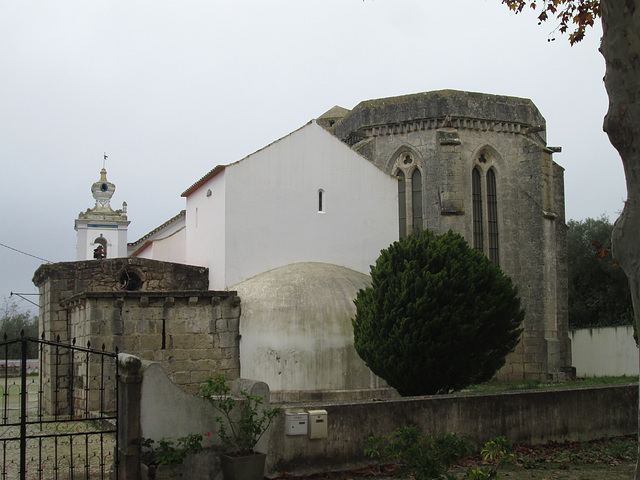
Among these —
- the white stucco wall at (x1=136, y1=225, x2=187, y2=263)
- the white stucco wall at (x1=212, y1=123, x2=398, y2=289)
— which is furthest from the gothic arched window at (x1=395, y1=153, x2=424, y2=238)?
the white stucco wall at (x1=136, y1=225, x2=187, y2=263)

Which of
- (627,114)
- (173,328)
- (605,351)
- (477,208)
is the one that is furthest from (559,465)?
(605,351)

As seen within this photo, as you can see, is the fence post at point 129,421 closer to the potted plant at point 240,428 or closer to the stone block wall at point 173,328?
the potted plant at point 240,428

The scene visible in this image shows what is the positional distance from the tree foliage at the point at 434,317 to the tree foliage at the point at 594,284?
20494 mm

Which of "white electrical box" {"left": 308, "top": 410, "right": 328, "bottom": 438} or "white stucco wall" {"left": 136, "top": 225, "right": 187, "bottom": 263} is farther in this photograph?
"white stucco wall" {"left": 136, "top": 225, "right": 187, "bottom": 263}

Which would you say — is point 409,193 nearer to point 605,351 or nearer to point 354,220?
point 354,220

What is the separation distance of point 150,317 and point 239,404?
859 centimetres

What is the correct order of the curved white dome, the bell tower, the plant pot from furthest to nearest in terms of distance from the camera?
the bell tower < the curved white dome < the plant pot

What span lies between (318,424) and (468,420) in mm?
2539

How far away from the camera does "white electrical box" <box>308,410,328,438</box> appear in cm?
858

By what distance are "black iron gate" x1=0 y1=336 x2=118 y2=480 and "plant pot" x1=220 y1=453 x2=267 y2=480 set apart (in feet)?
4.15

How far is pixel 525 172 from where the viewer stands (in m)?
25.8

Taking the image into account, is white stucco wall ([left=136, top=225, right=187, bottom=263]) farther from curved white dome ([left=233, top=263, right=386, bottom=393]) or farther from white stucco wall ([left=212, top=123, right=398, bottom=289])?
curved white dome ([left=233, top=263, right=386, bottom=393])

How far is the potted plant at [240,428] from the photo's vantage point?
25.9 feet

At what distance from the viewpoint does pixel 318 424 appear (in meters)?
8.61
